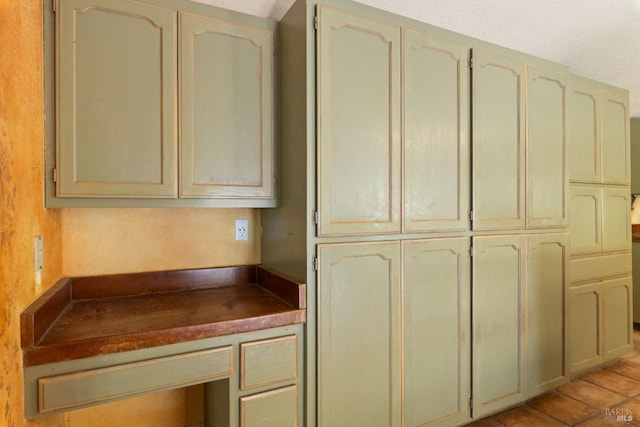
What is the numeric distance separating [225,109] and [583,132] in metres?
2.64

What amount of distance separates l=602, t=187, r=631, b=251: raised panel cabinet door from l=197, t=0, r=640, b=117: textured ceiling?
3.61 ft

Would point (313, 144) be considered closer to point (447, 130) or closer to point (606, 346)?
point (447, 130)

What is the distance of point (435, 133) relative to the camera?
75.8 inches

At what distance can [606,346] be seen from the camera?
2818 millimetres

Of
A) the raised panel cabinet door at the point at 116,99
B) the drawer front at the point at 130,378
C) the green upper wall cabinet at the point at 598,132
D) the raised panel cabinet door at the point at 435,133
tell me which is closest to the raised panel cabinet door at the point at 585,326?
the green upper wall cabinet at the point at 598,132

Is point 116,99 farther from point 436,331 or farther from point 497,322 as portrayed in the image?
point 497,322

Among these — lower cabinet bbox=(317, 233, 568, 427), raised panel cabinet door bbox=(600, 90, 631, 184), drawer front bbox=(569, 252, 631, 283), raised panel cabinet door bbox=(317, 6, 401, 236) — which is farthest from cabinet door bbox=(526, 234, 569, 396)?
raised panel cabinet door bbox=(317, 6, 401, 236)

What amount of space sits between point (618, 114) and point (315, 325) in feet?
10.2

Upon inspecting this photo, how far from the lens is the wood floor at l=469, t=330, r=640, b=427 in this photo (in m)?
2.18

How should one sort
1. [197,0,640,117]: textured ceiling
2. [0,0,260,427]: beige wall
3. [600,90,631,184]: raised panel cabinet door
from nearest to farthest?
1. [0,0,260,427]: beige wall
2. [197,0,640,117]: textured ceiling
3. [600,90,631,184]: raised panel cabinet door

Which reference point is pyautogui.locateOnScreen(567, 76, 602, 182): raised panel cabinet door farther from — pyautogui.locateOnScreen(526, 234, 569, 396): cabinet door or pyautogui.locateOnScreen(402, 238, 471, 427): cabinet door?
pyautogui.locateOnScreen(402, 238, 471, 427): cabinet door

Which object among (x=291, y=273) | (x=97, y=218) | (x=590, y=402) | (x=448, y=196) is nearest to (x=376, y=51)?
(x=448, y=196)

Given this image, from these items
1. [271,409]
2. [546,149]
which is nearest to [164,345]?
[271,409]

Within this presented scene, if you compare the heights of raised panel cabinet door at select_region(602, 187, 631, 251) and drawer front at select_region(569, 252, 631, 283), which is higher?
raised panel cabinet door at select_region(602, 187, 631, 251)
